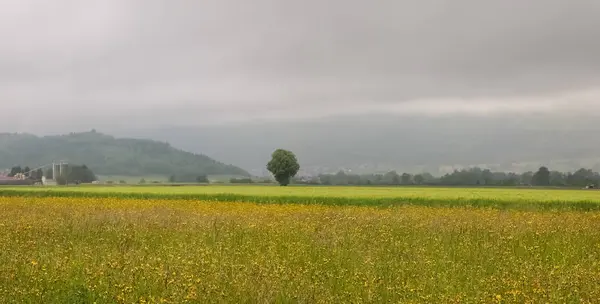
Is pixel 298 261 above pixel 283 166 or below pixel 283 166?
below

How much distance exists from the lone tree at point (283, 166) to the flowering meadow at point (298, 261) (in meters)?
72.1

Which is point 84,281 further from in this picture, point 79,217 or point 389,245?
point 79,217

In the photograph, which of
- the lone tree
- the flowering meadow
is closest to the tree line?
the lone tree

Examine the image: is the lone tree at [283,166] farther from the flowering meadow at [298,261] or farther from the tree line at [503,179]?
the flowering meadow at [298,261]

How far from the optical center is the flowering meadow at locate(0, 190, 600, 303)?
7688mm

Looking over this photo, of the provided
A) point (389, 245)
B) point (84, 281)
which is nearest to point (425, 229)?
point (389, 245)

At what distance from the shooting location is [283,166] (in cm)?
8906

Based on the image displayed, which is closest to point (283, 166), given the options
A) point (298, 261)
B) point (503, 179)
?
point (503, 179)

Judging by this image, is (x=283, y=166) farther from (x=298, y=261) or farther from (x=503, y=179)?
(x=298, y=261)

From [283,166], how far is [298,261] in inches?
3098

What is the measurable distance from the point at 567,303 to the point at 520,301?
755mm

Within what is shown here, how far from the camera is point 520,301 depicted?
278 inches

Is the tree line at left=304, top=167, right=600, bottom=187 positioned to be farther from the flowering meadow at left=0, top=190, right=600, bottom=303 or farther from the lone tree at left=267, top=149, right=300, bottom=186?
the flowering meadow at left=0, top=190, right=600, bottom=303

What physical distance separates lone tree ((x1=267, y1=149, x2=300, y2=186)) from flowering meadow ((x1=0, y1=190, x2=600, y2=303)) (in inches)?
2840
